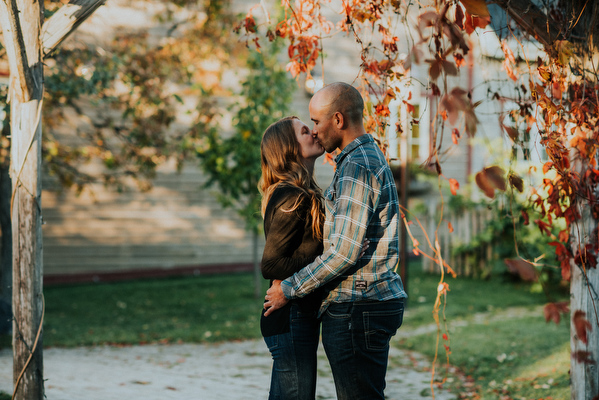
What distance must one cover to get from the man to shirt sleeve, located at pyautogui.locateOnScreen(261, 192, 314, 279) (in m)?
0.11

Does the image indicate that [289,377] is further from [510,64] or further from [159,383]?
[159,383]

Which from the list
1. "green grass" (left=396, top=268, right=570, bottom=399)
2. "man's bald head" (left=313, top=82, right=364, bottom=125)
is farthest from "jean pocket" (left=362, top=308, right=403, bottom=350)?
"green grass" (left=396, top=268, right=570, bottom=399)

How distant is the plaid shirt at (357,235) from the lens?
8.30 ft

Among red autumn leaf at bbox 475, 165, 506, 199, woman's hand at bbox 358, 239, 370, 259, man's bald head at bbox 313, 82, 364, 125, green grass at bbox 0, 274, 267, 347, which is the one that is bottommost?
green grass at bbox 0, 274, 267, 347

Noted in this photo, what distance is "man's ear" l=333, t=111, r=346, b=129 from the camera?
8.80ft

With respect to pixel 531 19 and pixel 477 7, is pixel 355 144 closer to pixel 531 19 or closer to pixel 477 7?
pixel 477 7

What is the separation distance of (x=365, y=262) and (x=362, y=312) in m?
0.22

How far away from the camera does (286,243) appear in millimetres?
2793

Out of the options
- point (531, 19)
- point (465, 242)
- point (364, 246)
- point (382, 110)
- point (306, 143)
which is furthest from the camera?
point (465, 242)

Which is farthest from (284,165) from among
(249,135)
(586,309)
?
(249,135)

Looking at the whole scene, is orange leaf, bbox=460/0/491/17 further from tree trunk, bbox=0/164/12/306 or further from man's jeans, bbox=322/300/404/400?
tree trunk, bbox=0/164/12/306

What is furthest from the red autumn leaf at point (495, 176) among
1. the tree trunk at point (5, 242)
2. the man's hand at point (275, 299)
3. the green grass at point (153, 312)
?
the tree trunk at point (5, 242)

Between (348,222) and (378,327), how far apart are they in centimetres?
49

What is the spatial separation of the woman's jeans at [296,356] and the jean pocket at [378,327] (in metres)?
0.34
